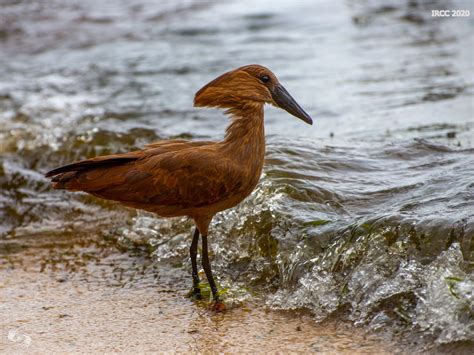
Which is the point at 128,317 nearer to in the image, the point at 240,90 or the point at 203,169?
the point at 203,169

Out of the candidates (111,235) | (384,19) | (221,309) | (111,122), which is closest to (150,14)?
(384,19)

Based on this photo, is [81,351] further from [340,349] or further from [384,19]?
[384,19]

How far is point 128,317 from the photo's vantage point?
479cm

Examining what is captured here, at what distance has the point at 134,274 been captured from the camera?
5.54 m

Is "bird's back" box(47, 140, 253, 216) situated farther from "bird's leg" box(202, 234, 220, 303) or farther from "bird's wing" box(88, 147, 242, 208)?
"bird's leg" box(202, 234, 220, 303)

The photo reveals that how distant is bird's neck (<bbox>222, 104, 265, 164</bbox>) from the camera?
4.88 m

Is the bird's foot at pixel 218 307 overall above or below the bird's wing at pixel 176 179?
below

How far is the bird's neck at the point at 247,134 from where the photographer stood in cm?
488

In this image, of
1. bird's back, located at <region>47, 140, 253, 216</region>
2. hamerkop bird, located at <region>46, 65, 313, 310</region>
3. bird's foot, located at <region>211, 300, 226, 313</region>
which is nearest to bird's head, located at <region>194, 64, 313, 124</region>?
hamerkop bird, located at <region>46, 65, 313, 310</region>

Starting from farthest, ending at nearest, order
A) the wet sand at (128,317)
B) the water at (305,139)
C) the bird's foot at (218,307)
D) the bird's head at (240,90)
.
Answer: the bird's head at (240,90) < the bird's foot at (218,307) < the water at (305,139) < the wet sand at (128,317)

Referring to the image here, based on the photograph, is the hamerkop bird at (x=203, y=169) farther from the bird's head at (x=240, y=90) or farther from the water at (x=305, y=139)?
the water at (x=305, y=139)

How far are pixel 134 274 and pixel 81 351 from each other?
4.12 ft

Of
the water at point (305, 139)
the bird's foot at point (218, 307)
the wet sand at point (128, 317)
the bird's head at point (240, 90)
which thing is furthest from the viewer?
the bird's head at point (240, 90)

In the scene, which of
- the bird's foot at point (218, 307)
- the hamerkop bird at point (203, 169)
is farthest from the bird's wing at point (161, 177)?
the bird's foot at point (218, 307)
